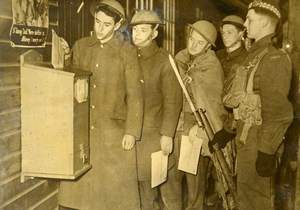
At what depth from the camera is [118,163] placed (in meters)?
2.30

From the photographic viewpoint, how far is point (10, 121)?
1.92 metres

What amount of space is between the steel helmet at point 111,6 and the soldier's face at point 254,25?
0.68 m

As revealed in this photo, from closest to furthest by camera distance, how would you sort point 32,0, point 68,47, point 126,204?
point 32,0, point 68,47, point 126,204

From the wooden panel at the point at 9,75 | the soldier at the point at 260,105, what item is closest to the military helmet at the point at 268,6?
the soldier at the point at 260,105

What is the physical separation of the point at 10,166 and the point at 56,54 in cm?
60

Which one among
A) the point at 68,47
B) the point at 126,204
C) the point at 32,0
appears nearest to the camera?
the point at 32,0

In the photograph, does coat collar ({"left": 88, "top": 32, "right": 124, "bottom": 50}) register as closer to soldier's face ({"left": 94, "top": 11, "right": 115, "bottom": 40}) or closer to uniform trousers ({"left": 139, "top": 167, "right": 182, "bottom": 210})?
soldier's face ({"left": 94, "top": 11, "right": 115, "bottom": 40})

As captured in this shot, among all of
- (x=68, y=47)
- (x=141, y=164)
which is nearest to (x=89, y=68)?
(x=68, y=47)

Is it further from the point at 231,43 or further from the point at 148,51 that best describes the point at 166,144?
the point at 231,43

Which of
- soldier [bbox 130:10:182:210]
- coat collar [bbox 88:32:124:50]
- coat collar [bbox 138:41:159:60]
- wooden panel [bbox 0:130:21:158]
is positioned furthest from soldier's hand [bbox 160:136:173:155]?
wooden panel [bbox 0:130:21:158]

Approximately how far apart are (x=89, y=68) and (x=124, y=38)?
25cm

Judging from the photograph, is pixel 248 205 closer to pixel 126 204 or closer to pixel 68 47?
pixel 126 204

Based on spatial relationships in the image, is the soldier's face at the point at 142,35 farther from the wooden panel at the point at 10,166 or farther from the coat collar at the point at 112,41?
the wooden panel at the point at 10,166

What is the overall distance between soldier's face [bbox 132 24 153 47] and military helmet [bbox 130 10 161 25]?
2cm
